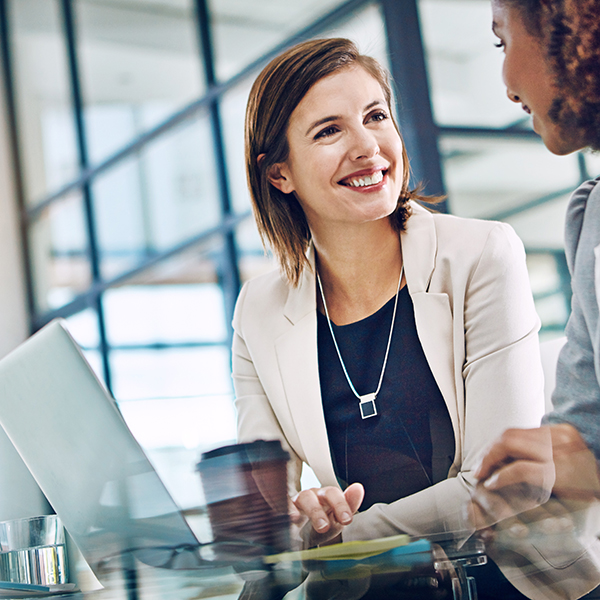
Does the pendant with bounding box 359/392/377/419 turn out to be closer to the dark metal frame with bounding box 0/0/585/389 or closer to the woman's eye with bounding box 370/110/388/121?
the woman's eye with bounding box 370/110/388/121

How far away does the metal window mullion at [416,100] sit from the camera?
80.1 inches

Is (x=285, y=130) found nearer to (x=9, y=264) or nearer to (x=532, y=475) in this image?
(x=532, y=475)

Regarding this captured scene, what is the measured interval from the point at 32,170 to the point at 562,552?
4495mm

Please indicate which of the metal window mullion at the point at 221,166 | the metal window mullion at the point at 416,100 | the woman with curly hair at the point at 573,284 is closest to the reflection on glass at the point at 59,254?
the metal window mullion at the point at 221,166

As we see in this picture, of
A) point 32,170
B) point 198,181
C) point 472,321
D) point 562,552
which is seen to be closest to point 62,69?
point 32,170

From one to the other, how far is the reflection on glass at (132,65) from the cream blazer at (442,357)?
2489 millimetres

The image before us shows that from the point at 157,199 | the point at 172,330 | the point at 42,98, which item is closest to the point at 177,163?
the point at 157,199

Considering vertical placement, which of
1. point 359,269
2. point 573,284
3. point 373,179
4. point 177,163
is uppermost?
point 177,163

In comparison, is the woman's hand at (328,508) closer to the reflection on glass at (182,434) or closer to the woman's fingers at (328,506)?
the woman's fingers at (328,506)

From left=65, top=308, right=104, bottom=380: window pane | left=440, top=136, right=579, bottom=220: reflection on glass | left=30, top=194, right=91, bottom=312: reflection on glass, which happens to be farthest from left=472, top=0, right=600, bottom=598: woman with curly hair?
left=30, top=194, right=91, bottom=312: reflection on glass

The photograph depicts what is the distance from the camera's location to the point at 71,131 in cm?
426

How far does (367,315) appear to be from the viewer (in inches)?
42.9

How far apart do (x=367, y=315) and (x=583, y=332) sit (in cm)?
38

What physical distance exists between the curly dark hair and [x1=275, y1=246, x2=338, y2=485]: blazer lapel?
47 centimetres
